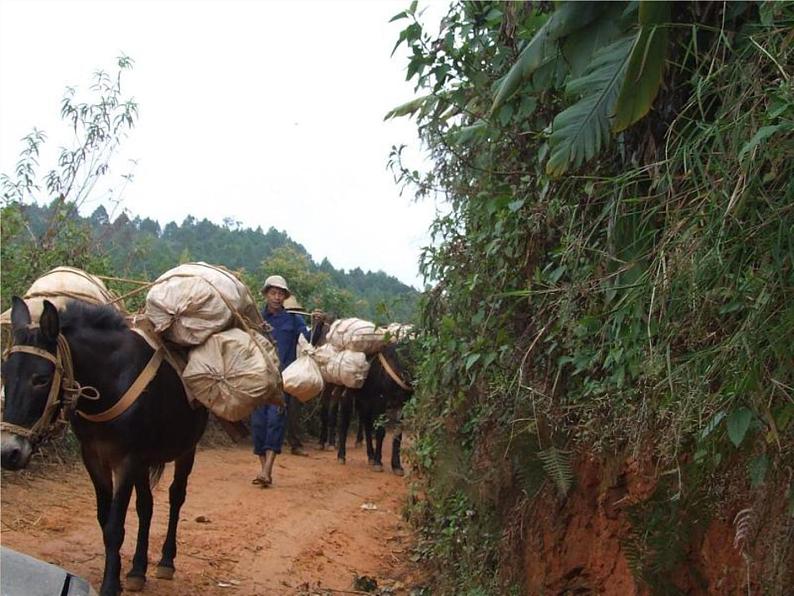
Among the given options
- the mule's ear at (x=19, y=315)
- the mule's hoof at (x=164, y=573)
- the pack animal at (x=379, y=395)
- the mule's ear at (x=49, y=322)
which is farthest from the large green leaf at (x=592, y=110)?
the pack animal at (x=379, y=395)

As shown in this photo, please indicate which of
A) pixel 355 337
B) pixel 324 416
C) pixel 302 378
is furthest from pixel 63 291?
pixel 324 416

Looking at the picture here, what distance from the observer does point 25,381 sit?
4.93m

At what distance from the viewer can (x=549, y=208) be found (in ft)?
13.2

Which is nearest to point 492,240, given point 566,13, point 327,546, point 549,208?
point 549,208

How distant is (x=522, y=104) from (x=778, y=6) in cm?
172

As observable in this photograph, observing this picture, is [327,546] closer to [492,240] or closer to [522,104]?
[492,240]

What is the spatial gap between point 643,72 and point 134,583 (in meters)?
4.77

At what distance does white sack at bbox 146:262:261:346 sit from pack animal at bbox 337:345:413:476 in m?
6.83

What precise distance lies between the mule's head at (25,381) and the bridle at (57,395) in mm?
13

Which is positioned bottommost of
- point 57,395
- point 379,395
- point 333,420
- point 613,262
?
point 333,420

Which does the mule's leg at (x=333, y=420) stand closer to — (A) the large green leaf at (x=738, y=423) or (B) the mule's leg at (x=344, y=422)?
(B) the mule's leg at (x=344, y=422)

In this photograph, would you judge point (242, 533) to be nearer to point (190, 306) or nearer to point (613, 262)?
point (190, 306)

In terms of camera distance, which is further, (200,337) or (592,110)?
(200,337)

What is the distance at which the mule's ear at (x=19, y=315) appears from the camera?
5.07m
